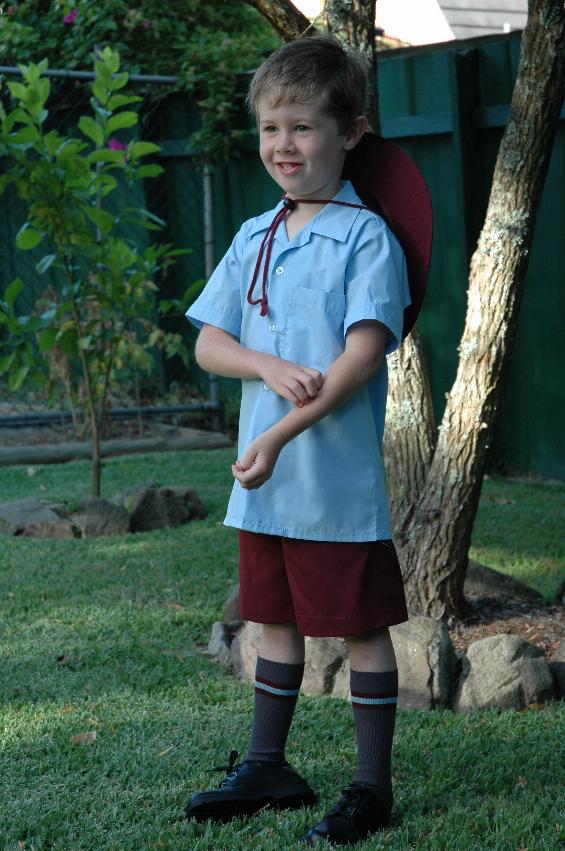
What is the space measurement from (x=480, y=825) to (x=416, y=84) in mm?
4590

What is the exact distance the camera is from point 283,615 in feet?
7.55

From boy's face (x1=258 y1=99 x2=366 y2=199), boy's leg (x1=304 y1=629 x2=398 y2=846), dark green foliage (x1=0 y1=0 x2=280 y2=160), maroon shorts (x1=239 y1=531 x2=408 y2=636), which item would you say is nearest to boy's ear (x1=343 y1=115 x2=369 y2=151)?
boy's face (x1=258 y1=99 x2=366 y2=199)

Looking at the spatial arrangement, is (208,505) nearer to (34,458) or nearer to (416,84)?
(34,458)

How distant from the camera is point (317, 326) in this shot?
2.19 m

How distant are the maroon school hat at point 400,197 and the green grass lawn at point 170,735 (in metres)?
0.96

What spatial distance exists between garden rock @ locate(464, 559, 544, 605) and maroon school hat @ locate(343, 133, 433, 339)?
164cm

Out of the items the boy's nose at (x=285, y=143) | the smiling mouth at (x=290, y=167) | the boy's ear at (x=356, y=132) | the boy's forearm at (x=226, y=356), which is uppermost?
the boy's ear at (x=356, y=132)

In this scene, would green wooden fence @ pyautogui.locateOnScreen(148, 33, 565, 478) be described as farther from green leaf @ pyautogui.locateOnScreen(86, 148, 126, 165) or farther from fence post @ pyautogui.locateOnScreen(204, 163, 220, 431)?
green leaf @ pyautogui.locateOnScreen(86, 148, 126, 165)

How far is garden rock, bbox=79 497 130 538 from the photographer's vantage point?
4848mm

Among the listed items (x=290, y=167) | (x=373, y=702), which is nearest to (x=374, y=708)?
(x=373, y=702)

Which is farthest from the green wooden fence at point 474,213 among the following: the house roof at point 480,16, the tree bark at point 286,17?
the house roof at point 480,16

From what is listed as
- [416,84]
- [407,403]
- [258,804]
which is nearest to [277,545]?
[258,804]

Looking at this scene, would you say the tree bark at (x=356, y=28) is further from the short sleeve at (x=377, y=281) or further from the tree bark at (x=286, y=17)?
the short sleeve at (x=377, y=281)

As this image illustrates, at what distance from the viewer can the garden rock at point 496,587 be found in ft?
12.2
